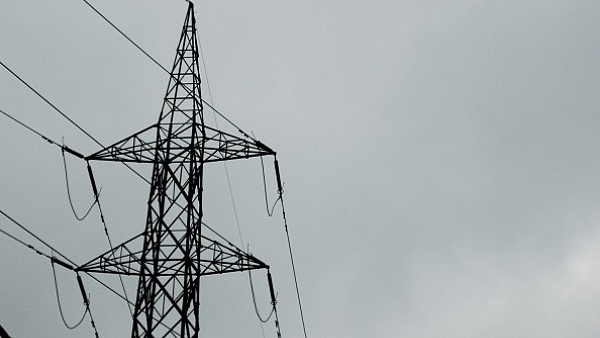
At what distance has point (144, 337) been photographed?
58.1ft

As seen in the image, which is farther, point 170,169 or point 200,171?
point 200,171

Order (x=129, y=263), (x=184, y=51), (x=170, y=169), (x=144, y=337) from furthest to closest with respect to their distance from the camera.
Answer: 1. (x=184, y=51)
2. (x=129, y=263)
3. (x=170, y=169)
4. (x=144, y=337)

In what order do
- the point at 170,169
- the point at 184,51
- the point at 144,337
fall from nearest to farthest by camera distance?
1. the point at 144,337
2. the point at 170,169
3. the point at 184,51

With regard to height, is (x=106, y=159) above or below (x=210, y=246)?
above

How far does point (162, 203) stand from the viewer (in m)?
17.9

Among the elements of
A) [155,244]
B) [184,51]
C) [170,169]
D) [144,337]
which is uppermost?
[184,51]

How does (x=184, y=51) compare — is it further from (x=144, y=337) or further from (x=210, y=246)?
(x=144, y=337)

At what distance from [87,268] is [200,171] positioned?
3624 mm

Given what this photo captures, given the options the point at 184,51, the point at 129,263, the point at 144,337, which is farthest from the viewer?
the point at 184,51

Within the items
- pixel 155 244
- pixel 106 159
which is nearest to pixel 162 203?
pixel 155 244

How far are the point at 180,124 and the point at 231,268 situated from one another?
149 inches

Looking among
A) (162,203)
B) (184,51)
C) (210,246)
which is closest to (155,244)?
(162,203)

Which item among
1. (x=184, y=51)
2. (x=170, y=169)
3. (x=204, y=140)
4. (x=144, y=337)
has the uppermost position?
(x=184, y=51)

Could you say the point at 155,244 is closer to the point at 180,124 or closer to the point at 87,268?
the point at 87,268
